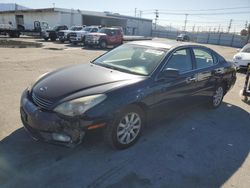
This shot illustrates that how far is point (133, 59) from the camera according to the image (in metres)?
4.35

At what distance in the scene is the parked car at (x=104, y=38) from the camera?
20750 mm

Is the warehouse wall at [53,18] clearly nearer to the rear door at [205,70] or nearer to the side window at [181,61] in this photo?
the rear door at [205,70]

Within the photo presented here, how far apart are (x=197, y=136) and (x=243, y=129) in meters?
1.15

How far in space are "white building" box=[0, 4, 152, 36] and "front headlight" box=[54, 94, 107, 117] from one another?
36.9 m

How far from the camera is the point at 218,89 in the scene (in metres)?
5.56

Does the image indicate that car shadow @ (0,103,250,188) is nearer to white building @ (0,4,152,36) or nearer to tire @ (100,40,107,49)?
tire @ (100,40,107,49)

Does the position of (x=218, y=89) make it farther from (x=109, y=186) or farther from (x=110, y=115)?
(x=109, y=186)

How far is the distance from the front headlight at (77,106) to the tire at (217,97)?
3.33 metres

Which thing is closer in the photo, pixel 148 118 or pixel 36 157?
pixel 36 157

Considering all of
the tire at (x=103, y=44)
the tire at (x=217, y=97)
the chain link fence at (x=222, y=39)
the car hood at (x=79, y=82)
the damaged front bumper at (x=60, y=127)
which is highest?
the car hood at (x=79, y=82)

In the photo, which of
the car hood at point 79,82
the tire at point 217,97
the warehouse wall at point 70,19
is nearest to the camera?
the car hood at point 79,82

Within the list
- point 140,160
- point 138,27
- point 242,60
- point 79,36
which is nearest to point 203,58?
point 140,160

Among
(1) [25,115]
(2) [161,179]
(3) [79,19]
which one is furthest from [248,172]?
(3) [79,19]

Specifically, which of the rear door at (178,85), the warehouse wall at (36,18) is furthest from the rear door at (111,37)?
the warehouse wall at (36,18)
